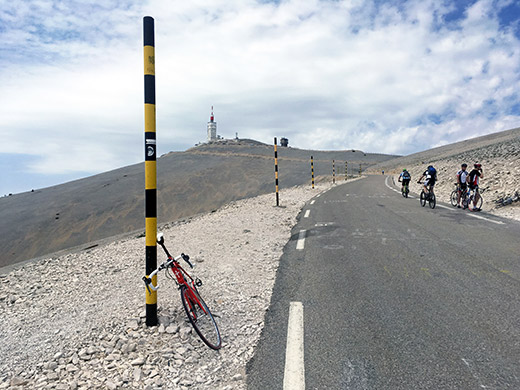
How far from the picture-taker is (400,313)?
401cm

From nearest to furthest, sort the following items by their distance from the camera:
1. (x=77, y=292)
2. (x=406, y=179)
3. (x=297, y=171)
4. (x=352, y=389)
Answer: (x=352, y=389)
(x=77, y=292)
(x=406, y=179)
(x=297, y=171)

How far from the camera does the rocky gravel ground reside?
3.05 meters

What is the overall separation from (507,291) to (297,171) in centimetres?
3671

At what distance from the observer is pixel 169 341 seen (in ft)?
11.6

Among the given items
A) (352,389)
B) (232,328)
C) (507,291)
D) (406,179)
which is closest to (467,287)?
(507,291)

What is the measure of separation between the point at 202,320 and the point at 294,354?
1219mm

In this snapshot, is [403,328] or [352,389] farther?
[403,328]

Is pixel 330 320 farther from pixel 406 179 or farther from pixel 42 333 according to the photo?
pixel 406 179

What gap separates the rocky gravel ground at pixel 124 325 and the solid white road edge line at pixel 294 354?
0.35 meters

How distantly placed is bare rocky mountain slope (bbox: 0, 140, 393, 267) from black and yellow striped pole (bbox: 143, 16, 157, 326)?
10.6m

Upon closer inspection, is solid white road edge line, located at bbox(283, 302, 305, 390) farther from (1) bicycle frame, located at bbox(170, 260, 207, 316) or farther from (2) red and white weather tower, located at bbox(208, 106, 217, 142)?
(2) red and white weather tower, located at bbox(208, 106, 217, 142)

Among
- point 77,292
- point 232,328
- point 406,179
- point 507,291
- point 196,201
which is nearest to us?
point 232,328

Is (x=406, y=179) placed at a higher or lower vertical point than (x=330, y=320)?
higher

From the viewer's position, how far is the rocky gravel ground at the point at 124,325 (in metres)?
3.05
